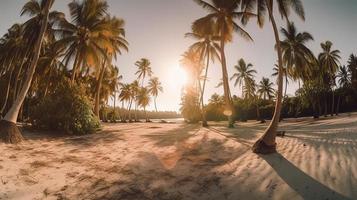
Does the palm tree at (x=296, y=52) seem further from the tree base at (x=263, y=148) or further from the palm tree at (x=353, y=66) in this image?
the tree base at (x=263, y=148)

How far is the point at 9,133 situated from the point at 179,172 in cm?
713

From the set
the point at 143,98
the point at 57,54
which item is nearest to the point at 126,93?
the point at 143,98

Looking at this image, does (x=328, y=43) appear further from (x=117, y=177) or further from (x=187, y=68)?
(x=117, y=177)

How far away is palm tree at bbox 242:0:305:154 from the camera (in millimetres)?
9631

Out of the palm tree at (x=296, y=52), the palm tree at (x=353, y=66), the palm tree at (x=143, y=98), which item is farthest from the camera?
the palm tree at (x=143, y=98)

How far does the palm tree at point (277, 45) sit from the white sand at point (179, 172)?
470 mm

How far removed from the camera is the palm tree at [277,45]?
963 cm

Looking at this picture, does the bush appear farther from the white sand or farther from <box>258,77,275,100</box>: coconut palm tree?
<box>258,77,275,100</box>: coconut palm tree

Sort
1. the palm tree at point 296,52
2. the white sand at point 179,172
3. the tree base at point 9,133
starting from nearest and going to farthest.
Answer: the white sand at point 179,172 → the tree base at point 9,133 → the palm tree at point 296,52

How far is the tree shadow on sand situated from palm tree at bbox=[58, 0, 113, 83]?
17.5 meters

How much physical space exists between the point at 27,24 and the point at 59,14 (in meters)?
2.48

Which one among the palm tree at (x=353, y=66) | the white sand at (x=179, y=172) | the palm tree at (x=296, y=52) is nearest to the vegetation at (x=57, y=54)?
the white sand at (x=179, y=172)

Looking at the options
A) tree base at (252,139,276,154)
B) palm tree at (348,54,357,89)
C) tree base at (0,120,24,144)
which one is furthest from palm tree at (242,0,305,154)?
palm tree at (348,54,357,89)

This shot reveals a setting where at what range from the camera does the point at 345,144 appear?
9508 mm
